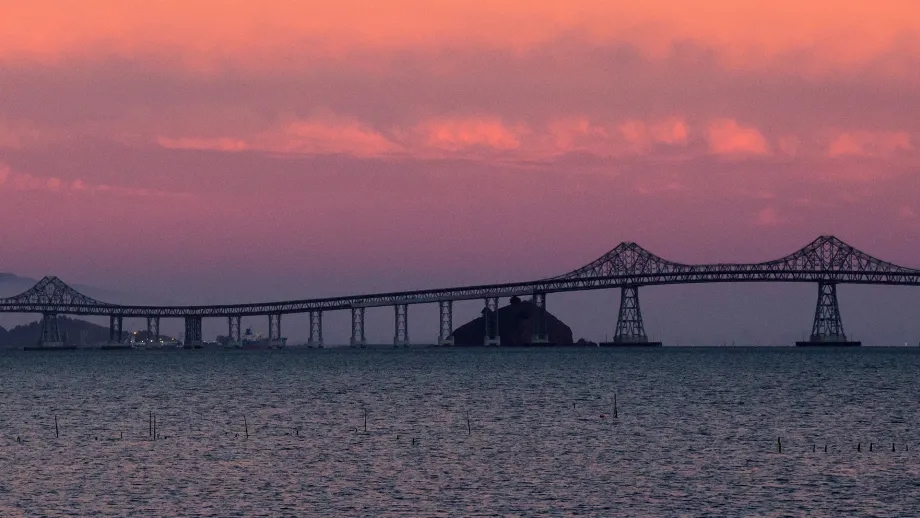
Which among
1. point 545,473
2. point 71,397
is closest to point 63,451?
point 545,473

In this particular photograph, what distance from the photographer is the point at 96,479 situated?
44.2 metres

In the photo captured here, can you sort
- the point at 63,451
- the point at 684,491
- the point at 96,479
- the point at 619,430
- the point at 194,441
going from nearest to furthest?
the point at 684,491 → the point at 96,479 → the point at 63,451 → the point at 194,441 → the point at 619,430

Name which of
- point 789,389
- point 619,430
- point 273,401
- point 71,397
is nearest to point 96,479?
point 619,430

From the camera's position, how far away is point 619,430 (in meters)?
61.5

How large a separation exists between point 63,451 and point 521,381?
6359cm

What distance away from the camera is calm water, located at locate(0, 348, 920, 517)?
38.9m

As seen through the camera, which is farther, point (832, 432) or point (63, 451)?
point (832, 432)

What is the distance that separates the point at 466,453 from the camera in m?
51.5

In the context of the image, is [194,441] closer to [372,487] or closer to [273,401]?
[372,487]

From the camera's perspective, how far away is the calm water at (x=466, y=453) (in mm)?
38875

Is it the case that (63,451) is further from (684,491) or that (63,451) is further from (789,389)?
(789,389)

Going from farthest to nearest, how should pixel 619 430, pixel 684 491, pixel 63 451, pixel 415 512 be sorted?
pixel 619 430 → pixel 63 451 → pixel 684 491 → pixel 415 512

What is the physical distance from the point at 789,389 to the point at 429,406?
32643mm

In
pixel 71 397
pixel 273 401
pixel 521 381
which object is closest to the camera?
pixel 273 401
